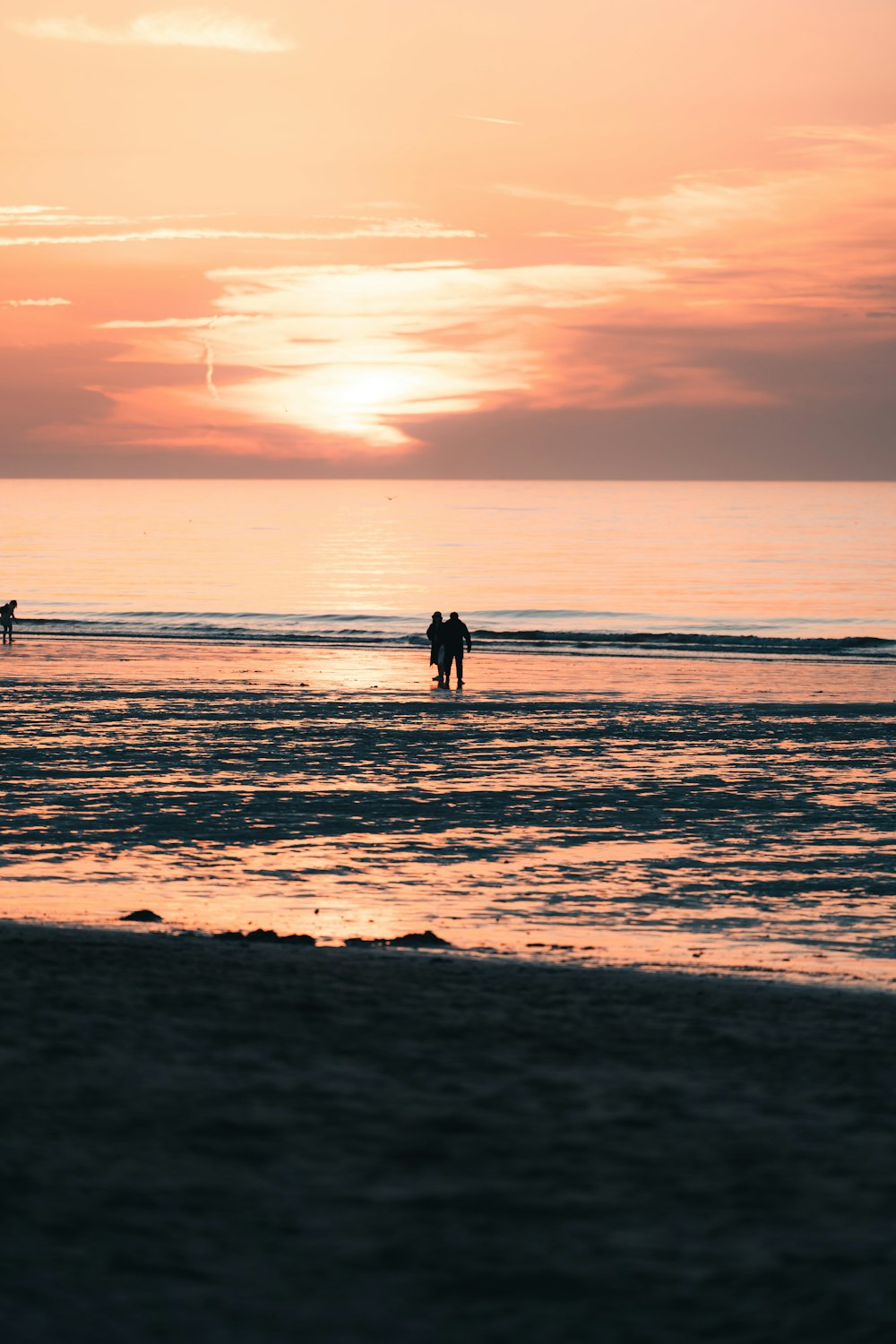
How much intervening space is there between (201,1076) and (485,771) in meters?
13.4

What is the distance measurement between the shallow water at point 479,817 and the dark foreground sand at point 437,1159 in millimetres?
2401

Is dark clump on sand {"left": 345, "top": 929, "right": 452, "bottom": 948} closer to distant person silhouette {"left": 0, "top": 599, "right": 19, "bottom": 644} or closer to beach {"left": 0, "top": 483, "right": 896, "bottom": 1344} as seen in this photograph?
beach {"left": 0, "top": 483, "right": 896, "bottom": 1344}

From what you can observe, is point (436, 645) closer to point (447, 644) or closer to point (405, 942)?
point (447, 644)

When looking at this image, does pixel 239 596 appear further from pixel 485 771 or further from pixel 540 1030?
pixel 540 1030

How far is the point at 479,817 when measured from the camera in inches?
680

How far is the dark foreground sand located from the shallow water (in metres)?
2.40

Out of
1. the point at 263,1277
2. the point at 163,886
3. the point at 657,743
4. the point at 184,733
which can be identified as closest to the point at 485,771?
the point at 657,743

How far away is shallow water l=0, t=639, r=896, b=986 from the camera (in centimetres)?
1223

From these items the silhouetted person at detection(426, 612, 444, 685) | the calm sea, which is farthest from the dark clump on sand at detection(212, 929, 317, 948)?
the calm sea

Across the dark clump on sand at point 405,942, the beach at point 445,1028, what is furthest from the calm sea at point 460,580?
the dark clump on sand at point 405,942

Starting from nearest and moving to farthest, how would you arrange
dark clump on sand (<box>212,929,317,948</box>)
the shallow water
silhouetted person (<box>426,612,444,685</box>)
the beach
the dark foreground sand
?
the dark foreground sand, the beach, dark clump on sand (<box>212,929,317,948</box>), the shallow water, silhouetted person (<box>426,612,444,685</box>)

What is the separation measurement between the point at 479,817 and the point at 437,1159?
35.3 ft

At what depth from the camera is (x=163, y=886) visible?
44.2 feet

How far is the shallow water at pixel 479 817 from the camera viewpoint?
12.2 meters
